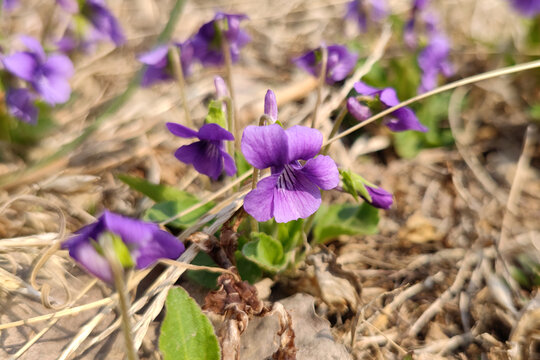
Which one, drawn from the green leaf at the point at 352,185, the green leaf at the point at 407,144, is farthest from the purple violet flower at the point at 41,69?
the green leaf at the point at 407,144

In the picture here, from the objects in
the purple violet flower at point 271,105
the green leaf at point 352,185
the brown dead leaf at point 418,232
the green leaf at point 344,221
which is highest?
the purple violet flower at point 271,105

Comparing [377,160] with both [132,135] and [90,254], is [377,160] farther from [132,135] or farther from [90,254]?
[90,254]

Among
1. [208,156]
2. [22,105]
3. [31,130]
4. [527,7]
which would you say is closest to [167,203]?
[208,156]

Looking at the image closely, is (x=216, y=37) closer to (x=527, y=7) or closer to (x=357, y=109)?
(x=357, y=109)

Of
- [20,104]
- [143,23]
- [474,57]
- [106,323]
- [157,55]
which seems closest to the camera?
[106,323]

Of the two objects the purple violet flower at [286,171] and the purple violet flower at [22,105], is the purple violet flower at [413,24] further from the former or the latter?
the purple violet flower at [22,105]

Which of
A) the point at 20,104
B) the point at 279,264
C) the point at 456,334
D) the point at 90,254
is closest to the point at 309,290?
the point at 279,264
